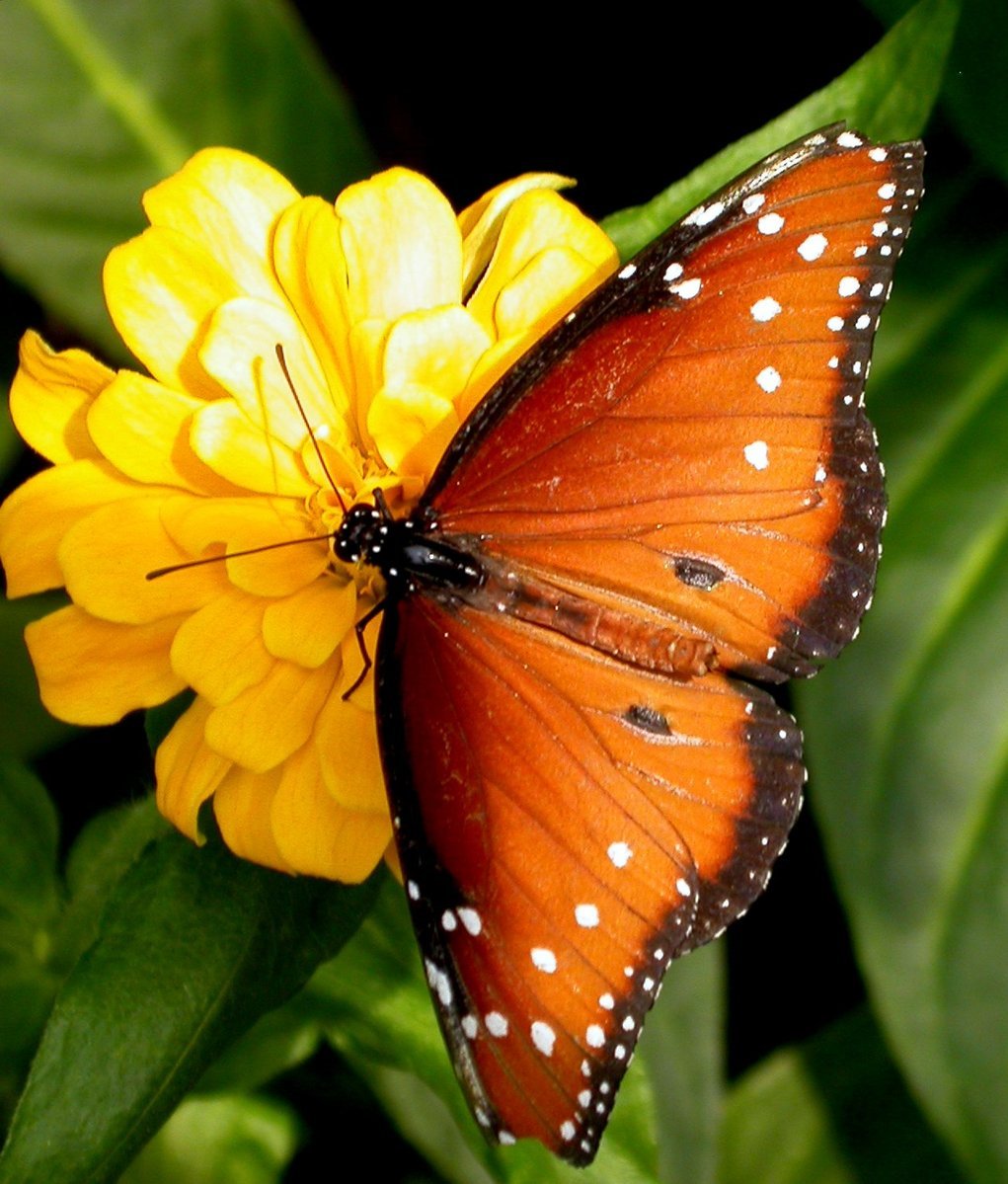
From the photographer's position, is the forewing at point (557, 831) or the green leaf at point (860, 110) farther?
the green leaf at point (860, 110)

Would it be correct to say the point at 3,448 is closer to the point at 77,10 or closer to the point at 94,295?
the point at 94,295

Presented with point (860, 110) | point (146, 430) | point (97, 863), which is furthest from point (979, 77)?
point (97, 863)

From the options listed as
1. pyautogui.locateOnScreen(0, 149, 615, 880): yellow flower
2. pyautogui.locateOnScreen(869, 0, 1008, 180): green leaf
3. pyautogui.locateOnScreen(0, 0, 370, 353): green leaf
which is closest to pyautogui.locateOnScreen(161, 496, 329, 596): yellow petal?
pyautogui.locateOnScreen(0, 149, 615, 880): yellow flower

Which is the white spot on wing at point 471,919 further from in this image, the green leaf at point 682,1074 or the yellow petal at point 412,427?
the green leaf at point 682,1074

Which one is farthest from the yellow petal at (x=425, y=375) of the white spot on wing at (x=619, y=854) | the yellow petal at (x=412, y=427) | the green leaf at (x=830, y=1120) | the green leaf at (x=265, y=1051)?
the green leaf at (x=830, y=1120)

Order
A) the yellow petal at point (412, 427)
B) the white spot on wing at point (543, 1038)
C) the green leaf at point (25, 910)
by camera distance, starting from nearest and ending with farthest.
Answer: the white spot on wing at point (543, 1038), the yellow petal at point (412, 427), the green leaf at point (25, 910)

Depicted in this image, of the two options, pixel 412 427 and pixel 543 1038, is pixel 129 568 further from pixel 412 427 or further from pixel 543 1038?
pixel 543 1038

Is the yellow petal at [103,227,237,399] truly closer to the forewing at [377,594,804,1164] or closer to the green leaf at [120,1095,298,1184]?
the forewing at [377,594,804,1164]

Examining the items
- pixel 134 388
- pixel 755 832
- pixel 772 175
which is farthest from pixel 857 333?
pixel 134 388

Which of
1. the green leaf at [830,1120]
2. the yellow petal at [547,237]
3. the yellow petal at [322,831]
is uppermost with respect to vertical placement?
the yellow petal at [547,237]
